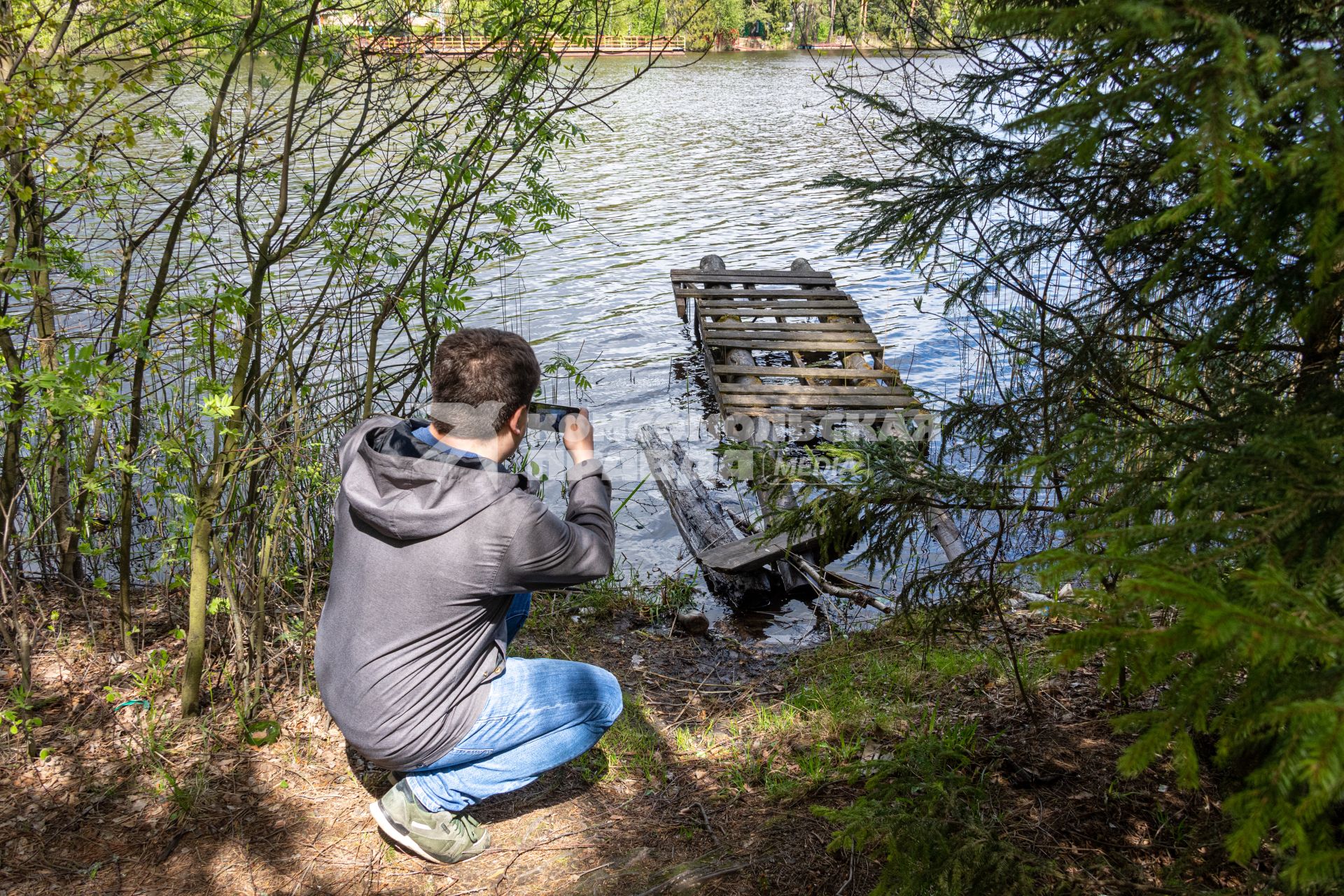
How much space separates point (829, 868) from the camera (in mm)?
2543

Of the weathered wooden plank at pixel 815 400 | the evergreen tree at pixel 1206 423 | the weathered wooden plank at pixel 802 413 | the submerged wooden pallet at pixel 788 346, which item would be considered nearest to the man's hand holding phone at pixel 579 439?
the evergreen tree at pixel 1206 423

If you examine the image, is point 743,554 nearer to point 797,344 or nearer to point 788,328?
point 797,344

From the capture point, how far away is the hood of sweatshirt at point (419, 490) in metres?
2.36

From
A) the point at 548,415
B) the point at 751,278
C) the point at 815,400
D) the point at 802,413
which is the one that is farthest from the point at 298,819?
the point at 751,278

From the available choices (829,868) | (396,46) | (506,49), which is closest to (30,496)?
(396,46)

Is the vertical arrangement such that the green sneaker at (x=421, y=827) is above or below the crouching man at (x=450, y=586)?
below

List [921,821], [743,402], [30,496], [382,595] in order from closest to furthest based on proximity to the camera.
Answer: [921,821], [382,595], [30,496], [743,402]

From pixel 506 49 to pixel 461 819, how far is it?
2976mm

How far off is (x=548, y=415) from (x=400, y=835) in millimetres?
1328

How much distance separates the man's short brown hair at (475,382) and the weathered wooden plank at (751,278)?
9.29 m

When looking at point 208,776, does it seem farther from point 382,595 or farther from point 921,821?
point 921,821

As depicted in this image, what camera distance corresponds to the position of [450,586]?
2.43m

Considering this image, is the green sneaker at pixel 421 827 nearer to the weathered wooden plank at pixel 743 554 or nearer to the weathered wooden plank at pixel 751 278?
the weathered wooden plank at pixel 743 554

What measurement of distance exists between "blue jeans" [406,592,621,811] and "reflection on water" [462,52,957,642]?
2375 mm
